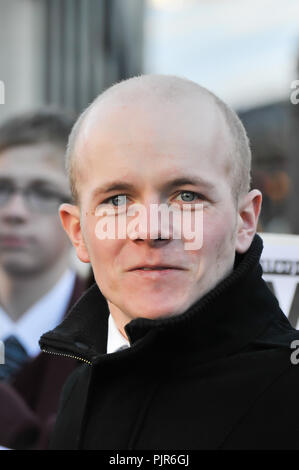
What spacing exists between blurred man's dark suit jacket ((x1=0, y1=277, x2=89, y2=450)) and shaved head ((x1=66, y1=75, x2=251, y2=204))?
988 millimetres

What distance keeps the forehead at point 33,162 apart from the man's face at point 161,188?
1.41 m

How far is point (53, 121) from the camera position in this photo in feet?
10.1

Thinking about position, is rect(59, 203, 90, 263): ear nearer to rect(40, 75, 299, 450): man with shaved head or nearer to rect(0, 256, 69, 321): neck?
rect(40, 75, 299, 450): man with shaved head

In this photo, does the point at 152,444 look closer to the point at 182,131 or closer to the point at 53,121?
the point at 182,131

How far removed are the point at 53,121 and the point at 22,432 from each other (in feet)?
4.28

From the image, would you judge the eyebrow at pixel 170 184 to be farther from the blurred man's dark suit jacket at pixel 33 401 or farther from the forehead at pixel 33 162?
the forehead at pixel 33 162

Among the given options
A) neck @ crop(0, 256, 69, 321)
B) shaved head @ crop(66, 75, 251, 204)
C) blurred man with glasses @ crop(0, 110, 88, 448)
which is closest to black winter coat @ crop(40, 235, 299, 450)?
shaved head @ crop(66, 75, 251, 204)

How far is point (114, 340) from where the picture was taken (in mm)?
1699

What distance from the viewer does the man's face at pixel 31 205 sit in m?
2.96

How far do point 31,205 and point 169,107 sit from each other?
61.2 inches

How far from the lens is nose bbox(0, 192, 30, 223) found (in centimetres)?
295
